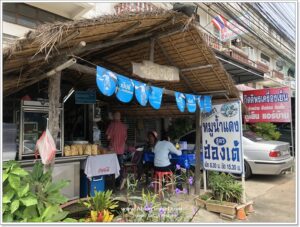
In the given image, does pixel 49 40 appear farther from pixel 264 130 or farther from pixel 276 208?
pixel 264 130

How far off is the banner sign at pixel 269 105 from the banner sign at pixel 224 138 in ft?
15.2

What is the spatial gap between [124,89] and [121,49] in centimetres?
151

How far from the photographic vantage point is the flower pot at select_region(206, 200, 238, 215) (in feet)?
17.6

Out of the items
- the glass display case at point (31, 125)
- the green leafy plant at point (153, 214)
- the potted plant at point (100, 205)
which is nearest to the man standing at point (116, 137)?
the glass display case at point (31, 125)

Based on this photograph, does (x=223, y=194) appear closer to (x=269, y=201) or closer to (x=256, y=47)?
(x=269, y=201)

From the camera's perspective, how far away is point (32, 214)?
10.8 feet

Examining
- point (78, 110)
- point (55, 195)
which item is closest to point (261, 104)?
point (78, 110)

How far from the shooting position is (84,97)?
7.45m

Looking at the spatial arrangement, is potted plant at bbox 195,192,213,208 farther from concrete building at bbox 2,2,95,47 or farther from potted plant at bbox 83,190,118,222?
concrete building at bbox 2,2,95,47

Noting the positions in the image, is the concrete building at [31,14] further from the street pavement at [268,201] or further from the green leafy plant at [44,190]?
the street pavement at [268,201]

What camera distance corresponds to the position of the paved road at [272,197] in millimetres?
5574

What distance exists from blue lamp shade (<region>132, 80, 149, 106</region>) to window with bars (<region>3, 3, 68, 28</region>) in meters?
5.94

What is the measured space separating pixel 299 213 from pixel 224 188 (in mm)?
1758

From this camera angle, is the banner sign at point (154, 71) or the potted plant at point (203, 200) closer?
the banner sign at point (154, 71)
